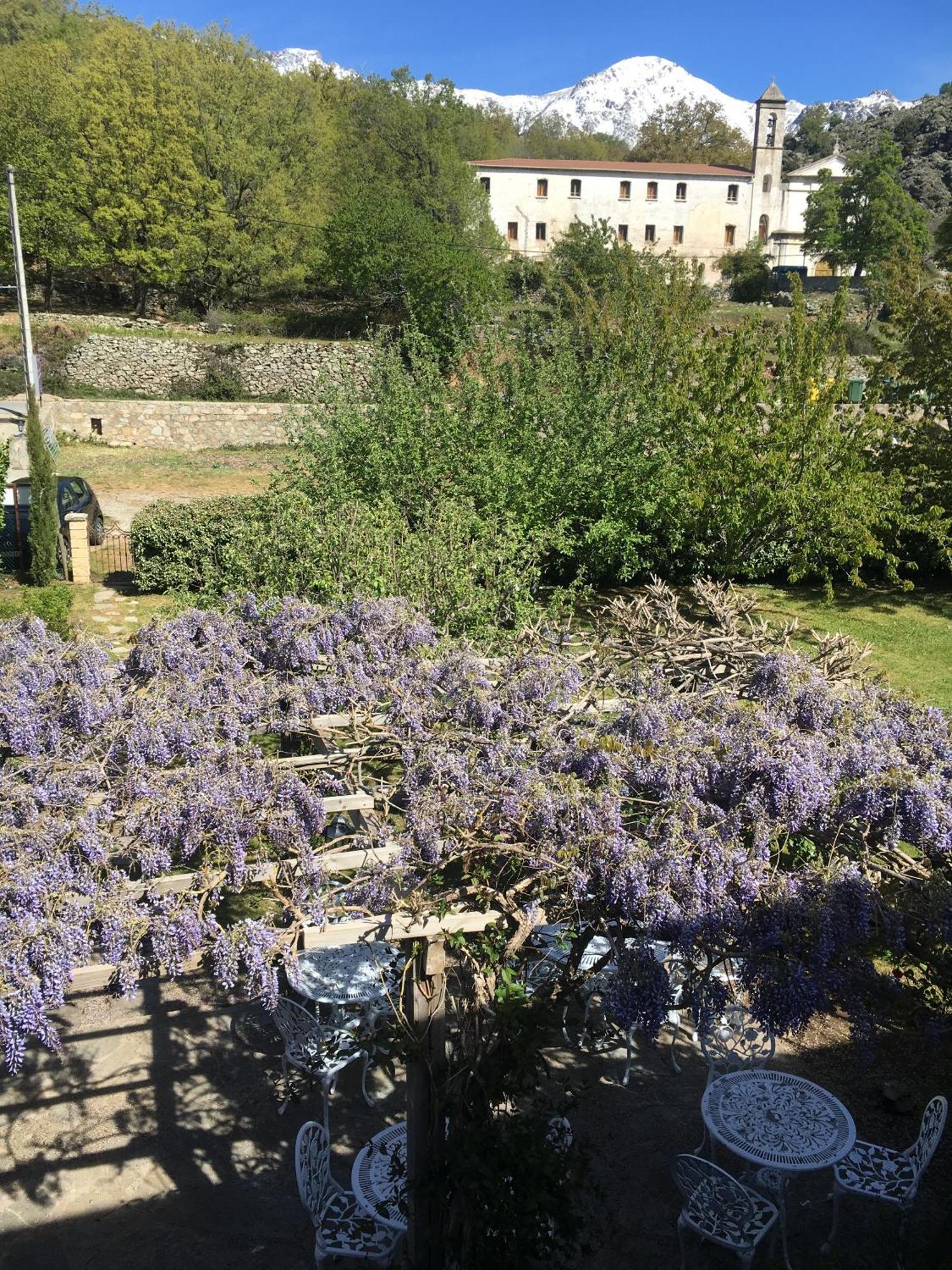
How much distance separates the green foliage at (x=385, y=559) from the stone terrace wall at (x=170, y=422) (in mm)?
17156

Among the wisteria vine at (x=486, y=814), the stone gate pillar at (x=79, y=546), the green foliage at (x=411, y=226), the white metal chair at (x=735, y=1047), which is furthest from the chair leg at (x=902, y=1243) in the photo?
the green foliage at (x=411, y=226)

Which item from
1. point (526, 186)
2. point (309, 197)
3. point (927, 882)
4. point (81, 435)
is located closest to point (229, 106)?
point (309, 197)

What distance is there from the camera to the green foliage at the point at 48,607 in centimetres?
1056

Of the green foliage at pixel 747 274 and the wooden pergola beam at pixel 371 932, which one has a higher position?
the green foliage at pixel 747 274

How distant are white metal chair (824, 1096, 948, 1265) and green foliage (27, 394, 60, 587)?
1325 centimetres

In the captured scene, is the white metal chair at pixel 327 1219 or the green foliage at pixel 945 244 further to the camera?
the green foliage at pixel 945 244

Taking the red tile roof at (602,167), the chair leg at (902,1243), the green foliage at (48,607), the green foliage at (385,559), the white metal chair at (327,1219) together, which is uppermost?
the red tile roof at (602,167)

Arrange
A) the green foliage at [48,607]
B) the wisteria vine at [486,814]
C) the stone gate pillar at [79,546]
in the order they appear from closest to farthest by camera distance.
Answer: the wisteria vine at [486,814], the green foliage at [48,607], the stone gate pillar at [79,546]

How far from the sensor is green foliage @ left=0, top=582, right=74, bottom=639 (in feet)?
34.7

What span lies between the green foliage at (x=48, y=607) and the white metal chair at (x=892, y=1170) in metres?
8.09

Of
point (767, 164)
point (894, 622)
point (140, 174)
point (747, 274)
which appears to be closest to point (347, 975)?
point (894, 622)

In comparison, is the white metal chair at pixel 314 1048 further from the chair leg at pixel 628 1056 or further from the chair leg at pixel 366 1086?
the chair leg at pixel 628 1056

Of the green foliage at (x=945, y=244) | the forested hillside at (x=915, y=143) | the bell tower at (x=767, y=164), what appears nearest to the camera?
the green foliage at (x=945, y=244)

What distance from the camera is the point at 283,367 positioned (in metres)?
31.3
